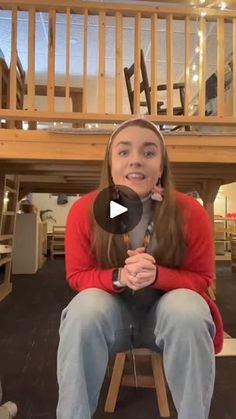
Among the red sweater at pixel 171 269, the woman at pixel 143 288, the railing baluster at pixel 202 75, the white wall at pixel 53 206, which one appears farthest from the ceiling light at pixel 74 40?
the red sweater at pixel 171 269

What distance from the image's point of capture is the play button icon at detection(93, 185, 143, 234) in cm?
101

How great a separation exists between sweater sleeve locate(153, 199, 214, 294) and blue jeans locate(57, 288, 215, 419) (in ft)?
0.12

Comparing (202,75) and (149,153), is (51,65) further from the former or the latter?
(149,153)

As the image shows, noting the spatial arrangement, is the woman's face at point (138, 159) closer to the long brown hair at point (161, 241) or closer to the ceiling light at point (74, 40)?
the long brown hair at point (161, 241)

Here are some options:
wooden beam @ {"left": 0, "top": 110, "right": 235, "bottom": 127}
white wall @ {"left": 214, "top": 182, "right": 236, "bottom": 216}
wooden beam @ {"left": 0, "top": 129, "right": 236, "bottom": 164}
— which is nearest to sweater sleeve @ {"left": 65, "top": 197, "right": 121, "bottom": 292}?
wooden beam @ {"left": 0, "top": 129, "right": 236, "bottom": 164}

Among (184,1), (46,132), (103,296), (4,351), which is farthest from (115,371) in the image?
(184,1)

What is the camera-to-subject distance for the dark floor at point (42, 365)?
1.24m

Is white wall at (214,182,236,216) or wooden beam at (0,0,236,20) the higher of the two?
wooden beam at (0,0,236,20)

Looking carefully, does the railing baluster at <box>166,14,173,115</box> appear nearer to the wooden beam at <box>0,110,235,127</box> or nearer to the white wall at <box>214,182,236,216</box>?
the wooden beam at <box>0,110,235,127</box>

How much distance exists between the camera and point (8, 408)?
1051 millimetres

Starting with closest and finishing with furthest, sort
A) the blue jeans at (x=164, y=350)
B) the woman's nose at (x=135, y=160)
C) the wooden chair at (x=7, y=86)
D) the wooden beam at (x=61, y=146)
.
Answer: the blue jeans at (x=164, y=350), the woman's nose at (x=135, y=160), the wooden beam at (x=61, y=146), the wooden chair at (x=7, y=86)

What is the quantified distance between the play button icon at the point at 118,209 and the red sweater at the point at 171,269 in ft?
0.11

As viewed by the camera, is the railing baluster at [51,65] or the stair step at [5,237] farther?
the stair step at [5,237]

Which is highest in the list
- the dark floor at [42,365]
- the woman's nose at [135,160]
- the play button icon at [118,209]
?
the woman's nose at [135,160]
